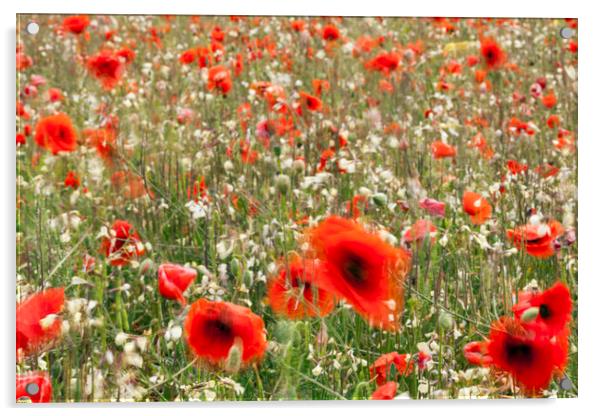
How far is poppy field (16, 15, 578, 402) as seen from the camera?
230 cm

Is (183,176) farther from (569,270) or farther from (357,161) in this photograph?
(569,270)

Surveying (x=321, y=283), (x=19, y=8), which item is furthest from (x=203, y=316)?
(x=19, y=8)

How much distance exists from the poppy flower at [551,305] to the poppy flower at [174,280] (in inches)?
35.2

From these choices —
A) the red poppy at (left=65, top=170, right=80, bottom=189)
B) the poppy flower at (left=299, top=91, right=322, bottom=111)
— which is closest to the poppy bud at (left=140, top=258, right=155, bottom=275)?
the red poppy at (left=65, top=170, right=80, bottom=189)

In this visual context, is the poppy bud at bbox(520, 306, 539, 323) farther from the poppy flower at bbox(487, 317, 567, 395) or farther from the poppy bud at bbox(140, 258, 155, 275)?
the poppy bud at bbox(140, 258, 155, 275)

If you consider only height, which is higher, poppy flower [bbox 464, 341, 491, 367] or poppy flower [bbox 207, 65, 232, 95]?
poppy flower [bbox 207, 65, 232, 95]

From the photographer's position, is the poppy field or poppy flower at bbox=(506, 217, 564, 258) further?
poppy flower at bbox=(506, 217, 564, 258)

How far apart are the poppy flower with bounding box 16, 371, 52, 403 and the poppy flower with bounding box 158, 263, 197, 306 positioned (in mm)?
375

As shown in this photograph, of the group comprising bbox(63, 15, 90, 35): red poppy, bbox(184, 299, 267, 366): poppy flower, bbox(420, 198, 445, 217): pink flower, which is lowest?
bbox(184, 299, 267, 366): poppy flower

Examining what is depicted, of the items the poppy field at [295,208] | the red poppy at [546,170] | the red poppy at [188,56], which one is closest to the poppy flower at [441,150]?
the poppy field at [295,208]

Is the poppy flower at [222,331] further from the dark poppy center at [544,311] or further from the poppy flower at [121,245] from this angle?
the dark poppy center at [544,311]

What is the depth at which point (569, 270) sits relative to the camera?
2416 mm

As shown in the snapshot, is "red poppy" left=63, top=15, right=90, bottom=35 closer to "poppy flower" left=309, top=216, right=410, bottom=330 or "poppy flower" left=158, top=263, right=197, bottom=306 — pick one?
"poppy flower" left=158, top=263, right=197, bottom=306

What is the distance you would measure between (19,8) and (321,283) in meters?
1.08
